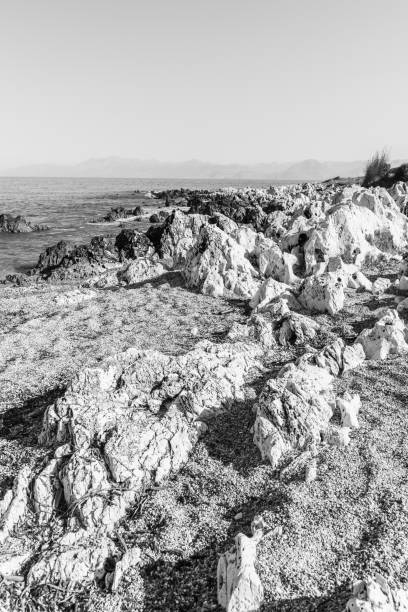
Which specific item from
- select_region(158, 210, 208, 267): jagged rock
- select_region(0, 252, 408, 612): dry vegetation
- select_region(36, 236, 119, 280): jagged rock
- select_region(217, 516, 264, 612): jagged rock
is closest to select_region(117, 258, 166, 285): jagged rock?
Answer: select_region(158, 210, 208, 267): jagged rock

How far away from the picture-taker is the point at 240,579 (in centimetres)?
477

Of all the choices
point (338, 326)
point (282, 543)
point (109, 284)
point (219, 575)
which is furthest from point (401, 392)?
point (109, 284)

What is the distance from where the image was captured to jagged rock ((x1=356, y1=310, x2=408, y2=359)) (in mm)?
10031

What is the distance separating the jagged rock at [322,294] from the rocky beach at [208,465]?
0.09 meters

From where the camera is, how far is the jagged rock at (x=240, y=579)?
4.70m

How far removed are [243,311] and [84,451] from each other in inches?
337

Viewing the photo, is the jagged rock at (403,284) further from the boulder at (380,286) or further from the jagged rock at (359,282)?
the jagged rock at (359,282)

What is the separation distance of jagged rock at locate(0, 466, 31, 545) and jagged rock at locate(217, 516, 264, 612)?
3.08m

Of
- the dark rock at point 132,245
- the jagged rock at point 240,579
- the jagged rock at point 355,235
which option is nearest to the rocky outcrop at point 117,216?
the dark rock at point 132,245

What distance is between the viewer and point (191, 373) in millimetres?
8422

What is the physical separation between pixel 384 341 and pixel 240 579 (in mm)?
7050

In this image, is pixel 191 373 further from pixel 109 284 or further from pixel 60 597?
pixel 109 284

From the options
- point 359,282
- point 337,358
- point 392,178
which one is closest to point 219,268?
point 359,282

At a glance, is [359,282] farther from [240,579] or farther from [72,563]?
[72,563]
